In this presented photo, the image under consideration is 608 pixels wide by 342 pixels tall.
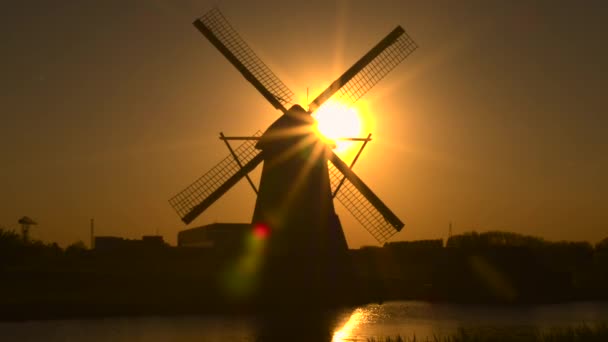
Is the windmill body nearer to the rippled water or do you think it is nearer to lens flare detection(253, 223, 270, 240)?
lens flare detection(253, 223, 270, 240)

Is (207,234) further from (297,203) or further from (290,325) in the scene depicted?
(290,325)

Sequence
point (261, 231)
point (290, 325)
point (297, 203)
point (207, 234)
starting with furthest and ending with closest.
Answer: point (207, 234)
point (261, 231)
point (297, 203)
point (290, 325)

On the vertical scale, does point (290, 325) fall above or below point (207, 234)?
below

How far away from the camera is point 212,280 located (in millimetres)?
41969

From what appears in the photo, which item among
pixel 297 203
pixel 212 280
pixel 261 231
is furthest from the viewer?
pixel 212 280

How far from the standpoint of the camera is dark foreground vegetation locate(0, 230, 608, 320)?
39719 millimetres

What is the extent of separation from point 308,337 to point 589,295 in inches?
1483

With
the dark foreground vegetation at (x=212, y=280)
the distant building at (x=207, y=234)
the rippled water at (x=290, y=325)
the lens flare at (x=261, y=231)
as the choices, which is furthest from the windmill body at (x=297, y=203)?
the distant building at (x=207, y=234)

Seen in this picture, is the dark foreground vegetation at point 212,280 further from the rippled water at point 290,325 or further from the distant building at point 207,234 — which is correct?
the distant building at point 207,234

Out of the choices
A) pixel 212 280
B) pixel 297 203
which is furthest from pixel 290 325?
pixel 212 280

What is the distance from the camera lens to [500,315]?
41812mm

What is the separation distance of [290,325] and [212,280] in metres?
9.59

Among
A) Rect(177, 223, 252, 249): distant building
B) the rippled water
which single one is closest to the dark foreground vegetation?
the rippled water

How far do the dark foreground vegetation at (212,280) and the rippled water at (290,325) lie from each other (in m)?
3.03
